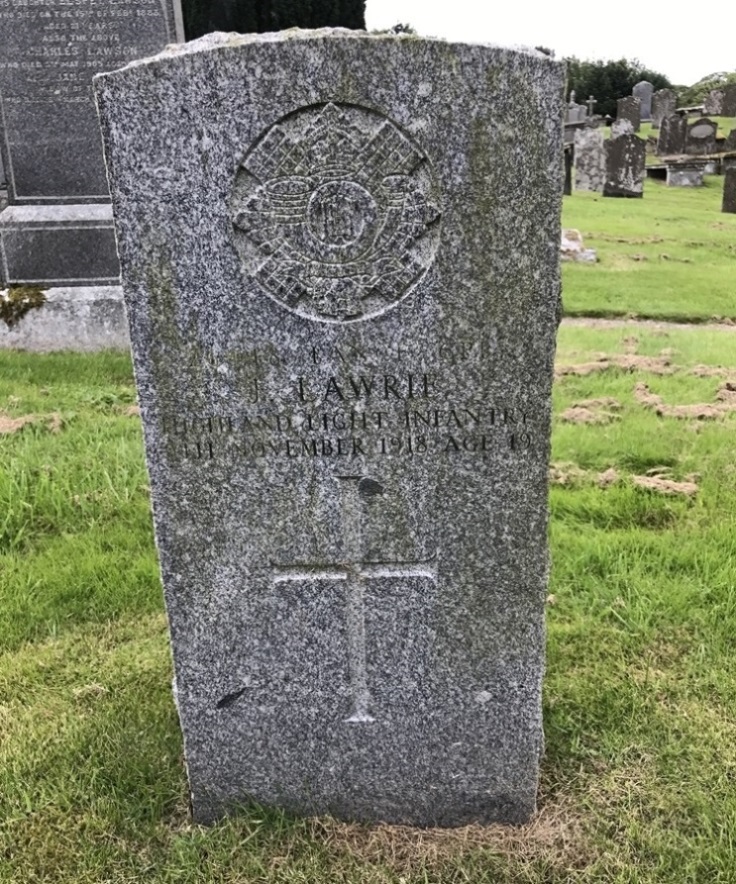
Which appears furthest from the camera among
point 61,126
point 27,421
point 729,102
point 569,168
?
point 729,102

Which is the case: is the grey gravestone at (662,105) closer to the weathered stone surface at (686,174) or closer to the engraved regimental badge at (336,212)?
the weathered stone surface at (686,174)

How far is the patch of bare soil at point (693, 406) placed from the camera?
5309mm

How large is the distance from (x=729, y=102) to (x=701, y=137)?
1375 cm

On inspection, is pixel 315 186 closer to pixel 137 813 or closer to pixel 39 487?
pixel 137 813

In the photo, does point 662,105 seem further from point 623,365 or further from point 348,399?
point 348,399

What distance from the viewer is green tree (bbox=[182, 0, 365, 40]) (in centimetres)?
1513

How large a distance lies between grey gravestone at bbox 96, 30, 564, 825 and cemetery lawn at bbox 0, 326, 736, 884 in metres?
0.19

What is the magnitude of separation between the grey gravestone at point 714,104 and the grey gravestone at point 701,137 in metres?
13.0

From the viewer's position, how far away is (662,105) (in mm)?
37250

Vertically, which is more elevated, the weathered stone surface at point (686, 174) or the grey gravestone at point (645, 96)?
the grey gravestone at point (645, 96)

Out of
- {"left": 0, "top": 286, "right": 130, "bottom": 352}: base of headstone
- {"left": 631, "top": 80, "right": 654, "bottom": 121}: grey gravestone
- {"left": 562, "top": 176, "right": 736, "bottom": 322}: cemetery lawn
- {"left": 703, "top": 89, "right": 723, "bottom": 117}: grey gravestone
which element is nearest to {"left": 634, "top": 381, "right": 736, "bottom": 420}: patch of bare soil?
{"left": 562, "top": 176, "right": 736, "bottom": 322}: cemetery lawn

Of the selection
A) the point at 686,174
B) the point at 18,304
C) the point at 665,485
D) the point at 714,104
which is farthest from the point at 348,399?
the point at 714,104

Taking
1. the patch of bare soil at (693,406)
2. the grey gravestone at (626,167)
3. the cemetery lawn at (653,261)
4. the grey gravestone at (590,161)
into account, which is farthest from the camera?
the grey gravestone at (590,161)

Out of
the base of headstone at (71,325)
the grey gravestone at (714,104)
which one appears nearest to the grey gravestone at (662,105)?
the grey gravestone at (714,104)
